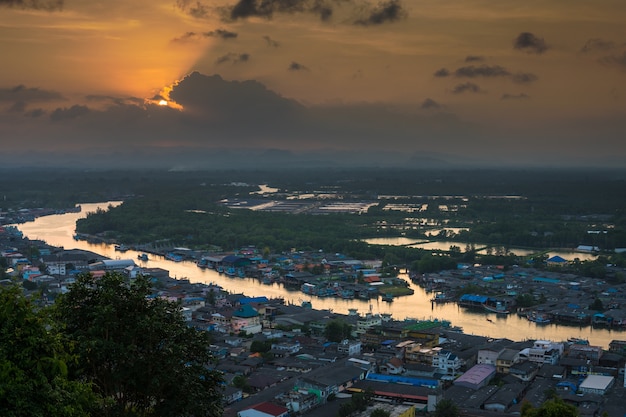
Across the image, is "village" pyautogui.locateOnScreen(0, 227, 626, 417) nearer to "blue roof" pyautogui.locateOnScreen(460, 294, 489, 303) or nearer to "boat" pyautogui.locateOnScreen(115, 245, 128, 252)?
"blue roof" pyautogui.locateOnScreen(460, 294, 489, 303)

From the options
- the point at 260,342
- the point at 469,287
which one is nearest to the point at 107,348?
the point at 260,342

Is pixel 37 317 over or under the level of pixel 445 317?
over

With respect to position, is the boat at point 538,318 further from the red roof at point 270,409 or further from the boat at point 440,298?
the red roof at point 270,409

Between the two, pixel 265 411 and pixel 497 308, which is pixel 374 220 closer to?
pixel 497 308

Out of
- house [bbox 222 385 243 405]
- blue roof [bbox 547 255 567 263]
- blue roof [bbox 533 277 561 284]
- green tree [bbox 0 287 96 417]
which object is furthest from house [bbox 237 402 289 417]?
blue roof [bbox 547 255 567 263]

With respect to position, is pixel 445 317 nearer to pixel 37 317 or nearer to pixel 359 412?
pixel 359 412

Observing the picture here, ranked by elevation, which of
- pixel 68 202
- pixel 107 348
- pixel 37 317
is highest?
pixel 37 317

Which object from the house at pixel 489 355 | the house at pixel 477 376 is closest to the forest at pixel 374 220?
the house at pixel 489 355
